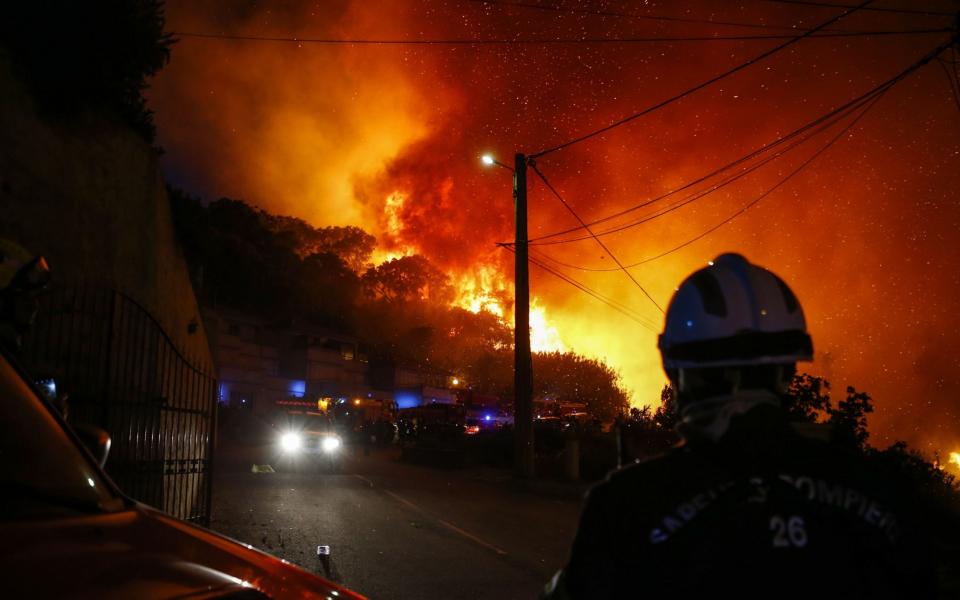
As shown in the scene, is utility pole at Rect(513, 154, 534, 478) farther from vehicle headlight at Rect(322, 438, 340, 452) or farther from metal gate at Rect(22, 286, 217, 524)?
metal gate at Rect(22, 286, 217, 524)

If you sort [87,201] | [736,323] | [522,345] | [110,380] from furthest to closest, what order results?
1. [522,345]
2. [87,201]
3. [110,380]
4. [736,323]

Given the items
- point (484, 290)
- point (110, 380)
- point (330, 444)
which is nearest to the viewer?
point (110, 380)

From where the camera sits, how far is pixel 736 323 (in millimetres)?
1706

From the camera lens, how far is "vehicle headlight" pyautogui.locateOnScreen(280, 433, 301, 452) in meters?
20.1

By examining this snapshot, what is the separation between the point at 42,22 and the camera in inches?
305

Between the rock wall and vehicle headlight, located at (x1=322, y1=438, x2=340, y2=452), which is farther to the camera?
vehicle headlight, located at (x1=322, y1=438, x2=340, y2=452)

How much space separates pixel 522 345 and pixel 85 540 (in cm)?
1646

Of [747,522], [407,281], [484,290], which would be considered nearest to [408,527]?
[747,522]

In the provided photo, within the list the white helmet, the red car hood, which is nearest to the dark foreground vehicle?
the red car hood

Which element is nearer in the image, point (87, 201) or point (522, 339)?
point (87, 201)

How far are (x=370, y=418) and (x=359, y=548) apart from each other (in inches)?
1257

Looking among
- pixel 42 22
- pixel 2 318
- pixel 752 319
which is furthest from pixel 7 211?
pixel 752 319

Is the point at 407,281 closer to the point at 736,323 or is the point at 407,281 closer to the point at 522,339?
the point at 522,339

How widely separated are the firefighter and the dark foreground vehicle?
93 cm
